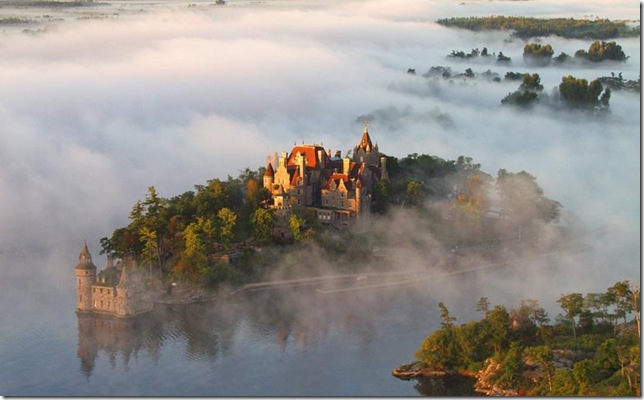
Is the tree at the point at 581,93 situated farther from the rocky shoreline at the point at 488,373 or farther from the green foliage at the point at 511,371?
the green foliage at the point at 511,371

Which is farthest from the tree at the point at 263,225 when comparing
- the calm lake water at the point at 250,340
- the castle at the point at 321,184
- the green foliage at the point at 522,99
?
the green foliage at the point at 522,99

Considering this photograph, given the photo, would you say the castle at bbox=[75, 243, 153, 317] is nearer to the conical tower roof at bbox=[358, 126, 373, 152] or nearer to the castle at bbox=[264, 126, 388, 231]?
the castle at bbox=[264, 126, 388, 231]

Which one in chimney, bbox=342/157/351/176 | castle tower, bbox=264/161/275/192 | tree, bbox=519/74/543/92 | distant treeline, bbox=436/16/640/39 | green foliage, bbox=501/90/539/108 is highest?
distant treeline, bbox=436/16/640/39

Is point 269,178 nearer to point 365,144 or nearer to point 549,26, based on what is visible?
point 365,144

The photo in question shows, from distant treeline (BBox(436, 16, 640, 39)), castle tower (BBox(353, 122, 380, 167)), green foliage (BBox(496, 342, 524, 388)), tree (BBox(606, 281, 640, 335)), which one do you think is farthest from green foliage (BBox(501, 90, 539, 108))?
green foliage (BBox(496, 342, 524, 388))

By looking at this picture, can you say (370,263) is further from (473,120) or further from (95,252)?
(473,120)

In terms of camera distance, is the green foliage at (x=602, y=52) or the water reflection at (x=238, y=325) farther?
the green foliage at (x=602, y=52)
